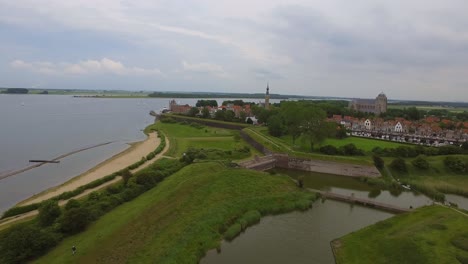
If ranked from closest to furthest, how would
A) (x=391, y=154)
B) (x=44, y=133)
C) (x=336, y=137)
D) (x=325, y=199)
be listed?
(x=325, y=199)
(x=391, y=154)
(x=336, y=137)
(x=44, y=133)

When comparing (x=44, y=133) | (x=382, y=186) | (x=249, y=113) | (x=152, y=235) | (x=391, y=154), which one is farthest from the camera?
(x=249, y=113)

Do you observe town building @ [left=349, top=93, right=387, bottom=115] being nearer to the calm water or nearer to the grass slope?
the grass slope

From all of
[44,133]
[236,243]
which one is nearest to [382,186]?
[236,243]

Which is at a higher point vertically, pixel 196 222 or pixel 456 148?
pixel 456 148

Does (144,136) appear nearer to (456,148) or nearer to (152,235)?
(152,235)

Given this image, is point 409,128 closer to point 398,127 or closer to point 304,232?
point 398,127

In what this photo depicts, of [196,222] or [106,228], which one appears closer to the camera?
[106,228]
